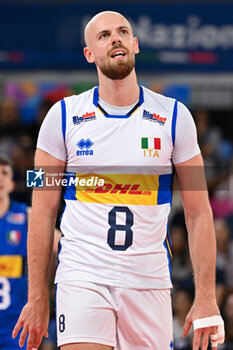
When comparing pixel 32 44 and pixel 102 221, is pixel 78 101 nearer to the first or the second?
pixel 102 221

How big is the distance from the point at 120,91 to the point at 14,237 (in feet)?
7.02

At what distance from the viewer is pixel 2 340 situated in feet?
18.2

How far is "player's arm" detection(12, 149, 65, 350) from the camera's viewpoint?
147 inches

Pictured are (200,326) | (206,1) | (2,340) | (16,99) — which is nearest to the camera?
(200,326)

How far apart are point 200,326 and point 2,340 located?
2400mm

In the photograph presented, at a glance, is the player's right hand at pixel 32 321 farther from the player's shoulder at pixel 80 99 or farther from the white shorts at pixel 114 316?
the player's shoulder at pixel 80 99

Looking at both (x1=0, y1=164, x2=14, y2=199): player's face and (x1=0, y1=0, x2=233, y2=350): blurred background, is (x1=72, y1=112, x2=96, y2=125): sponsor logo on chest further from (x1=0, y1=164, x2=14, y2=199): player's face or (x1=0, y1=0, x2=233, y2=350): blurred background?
(x1=0, y1=0, x2=233, y2=350): blurred background

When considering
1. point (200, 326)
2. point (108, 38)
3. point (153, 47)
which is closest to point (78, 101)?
point (108, 38)

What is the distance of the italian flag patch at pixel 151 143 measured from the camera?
3.90 m

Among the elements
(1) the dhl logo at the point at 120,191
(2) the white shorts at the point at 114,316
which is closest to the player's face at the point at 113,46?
(1) the dhl logo at the point at 120,191

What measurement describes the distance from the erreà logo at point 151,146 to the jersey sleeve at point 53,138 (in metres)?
0.45

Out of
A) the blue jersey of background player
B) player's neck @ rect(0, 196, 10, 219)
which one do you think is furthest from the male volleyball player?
player's neck @ rect(0, 196, 10, 219)

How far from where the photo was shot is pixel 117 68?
394 centimetres

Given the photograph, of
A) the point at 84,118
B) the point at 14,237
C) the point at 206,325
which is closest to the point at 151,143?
the point at 84,118
